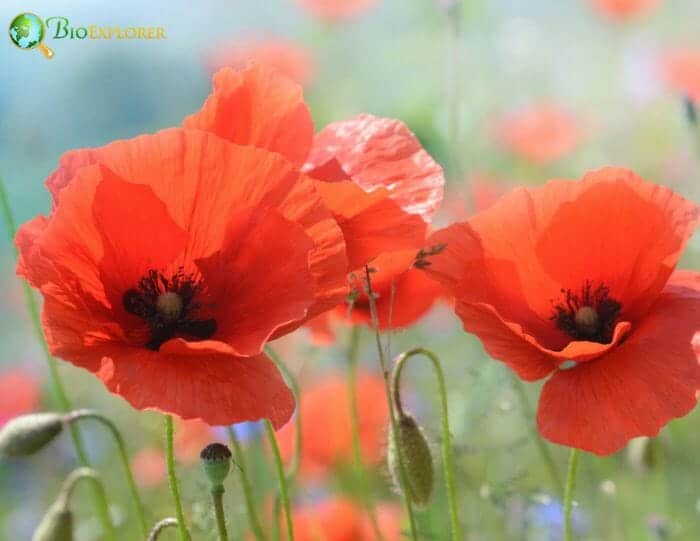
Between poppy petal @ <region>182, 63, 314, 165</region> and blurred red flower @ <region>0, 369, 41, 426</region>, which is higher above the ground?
poppy petal @ <region>182, 63, 314, 165</region>

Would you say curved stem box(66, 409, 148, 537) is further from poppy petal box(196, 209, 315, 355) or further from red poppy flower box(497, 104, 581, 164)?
red poppy flower box(497, 104, 581, 164)

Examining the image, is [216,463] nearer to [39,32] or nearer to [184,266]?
[184,266]

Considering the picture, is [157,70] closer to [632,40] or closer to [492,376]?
[632,40]

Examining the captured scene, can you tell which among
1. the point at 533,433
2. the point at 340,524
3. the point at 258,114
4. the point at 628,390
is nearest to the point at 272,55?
the point at 340,524

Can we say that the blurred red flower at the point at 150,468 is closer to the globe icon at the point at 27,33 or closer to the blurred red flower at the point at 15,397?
the blurred red flower at the point at 15,397

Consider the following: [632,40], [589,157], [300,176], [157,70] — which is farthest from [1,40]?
[632,40]

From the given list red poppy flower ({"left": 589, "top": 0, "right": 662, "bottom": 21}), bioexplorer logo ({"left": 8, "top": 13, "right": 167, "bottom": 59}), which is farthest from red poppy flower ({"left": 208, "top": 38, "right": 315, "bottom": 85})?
bioexplorer logo ({"left": 8, "top": 13, "right": 167, "bottom": 59})
